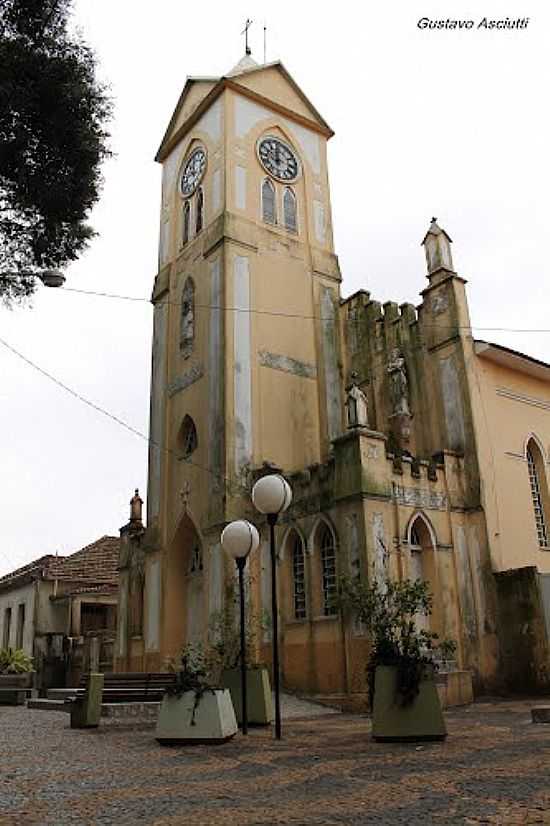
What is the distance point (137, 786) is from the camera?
6.27 m

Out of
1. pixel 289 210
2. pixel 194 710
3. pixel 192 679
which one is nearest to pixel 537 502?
pixel 289 210

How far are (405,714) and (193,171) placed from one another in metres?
21.9

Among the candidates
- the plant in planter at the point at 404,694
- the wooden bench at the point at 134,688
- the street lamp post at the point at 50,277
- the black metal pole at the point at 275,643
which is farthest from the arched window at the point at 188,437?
the plant in planter at the point at 404,694

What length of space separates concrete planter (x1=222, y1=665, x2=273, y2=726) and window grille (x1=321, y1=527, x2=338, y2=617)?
205 inches

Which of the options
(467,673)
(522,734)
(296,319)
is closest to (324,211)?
(296,319)

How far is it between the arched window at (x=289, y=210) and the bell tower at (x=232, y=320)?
0.18 feet

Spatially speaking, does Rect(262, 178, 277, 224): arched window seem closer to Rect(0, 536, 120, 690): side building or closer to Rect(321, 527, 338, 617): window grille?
Rect(321, 527, 338, 617): window grille

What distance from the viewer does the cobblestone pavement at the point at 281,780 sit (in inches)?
198

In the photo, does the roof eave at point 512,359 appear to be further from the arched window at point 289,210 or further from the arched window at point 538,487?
the arched window at point 289,210

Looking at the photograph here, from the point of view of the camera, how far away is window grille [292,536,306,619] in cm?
1847

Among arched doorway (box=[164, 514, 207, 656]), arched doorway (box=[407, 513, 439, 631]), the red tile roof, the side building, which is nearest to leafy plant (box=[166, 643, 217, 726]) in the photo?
arched doorway (box=[407, 513, 439, 631])

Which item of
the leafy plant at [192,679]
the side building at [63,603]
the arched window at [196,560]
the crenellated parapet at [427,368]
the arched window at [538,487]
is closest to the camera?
the leafy plant at [192,679]

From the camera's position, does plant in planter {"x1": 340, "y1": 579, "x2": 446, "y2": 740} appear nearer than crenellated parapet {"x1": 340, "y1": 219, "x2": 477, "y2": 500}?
Yes

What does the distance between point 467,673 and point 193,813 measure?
12367mm
